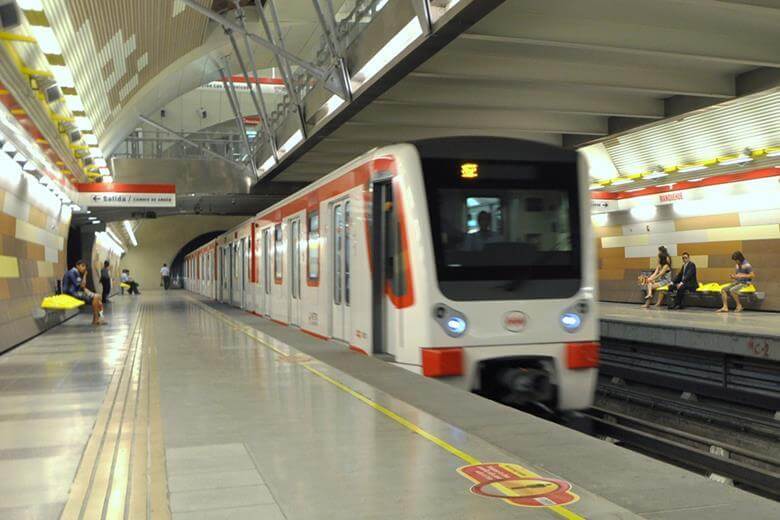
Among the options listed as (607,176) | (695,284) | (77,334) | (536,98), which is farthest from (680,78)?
(77,334)

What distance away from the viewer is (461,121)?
15.1m

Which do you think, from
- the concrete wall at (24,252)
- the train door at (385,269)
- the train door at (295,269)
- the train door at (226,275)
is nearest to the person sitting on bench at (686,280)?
the train door at (295,269)

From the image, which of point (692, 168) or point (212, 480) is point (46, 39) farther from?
point (692, 168)

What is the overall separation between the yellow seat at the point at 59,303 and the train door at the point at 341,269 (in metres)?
6.74

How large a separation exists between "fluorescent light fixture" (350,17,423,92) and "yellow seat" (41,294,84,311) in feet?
24.5

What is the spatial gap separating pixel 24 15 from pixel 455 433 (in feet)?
25.0

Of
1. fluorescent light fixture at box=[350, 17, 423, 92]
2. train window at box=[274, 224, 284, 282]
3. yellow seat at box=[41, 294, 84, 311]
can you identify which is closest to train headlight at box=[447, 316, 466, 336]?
fluorescent light fixture at box=[350, 17, 423, 92]

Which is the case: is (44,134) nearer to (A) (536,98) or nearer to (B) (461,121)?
(B) (461,121)

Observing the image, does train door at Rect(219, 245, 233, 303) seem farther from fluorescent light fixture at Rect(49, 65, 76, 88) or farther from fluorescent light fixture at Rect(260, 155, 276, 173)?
fluorescent light fixture at Rect(49, 65, 76, 88)

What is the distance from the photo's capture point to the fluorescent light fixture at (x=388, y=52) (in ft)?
31.3

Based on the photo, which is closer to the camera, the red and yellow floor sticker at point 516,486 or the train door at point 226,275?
the red and yellow floor sticker at point 516,486

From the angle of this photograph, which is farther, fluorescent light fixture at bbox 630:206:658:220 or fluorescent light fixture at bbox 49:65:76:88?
fluorescent light fixture at bbox 630:206:658:220

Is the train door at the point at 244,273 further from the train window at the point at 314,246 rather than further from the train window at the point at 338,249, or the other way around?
the train window at the point at 338,249

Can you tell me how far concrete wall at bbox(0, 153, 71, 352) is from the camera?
38.1 ft
